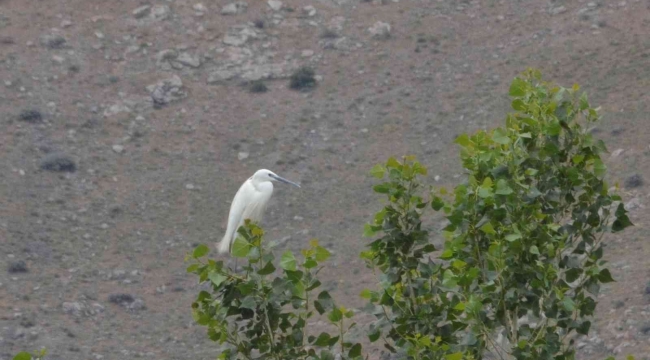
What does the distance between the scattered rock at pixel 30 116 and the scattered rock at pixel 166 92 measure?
133 inches

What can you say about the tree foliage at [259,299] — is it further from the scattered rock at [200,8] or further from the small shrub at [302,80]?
the scattered rock at [200,8]

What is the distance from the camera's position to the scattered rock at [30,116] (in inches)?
1435

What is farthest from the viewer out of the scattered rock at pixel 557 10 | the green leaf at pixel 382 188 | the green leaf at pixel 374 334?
the scattered rock at pixel 557 10

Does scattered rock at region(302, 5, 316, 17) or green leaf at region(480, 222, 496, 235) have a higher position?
green leaf at region(480, 222, 496, 235)

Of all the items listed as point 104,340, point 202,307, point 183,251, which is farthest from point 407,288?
point 183,251

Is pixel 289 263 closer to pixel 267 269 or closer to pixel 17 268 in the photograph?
pixel 267 269

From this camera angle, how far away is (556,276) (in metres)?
8.61

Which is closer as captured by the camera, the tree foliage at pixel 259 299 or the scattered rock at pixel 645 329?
the tree foliage at pixel 259 299

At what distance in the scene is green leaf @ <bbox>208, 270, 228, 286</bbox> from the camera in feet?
25.5

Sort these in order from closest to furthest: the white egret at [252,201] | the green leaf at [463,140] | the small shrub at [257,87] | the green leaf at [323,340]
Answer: the green leaf at [323,340] < the green leaf at [463,140] < the white egret at [252,201] < the small shrub at [257,87]

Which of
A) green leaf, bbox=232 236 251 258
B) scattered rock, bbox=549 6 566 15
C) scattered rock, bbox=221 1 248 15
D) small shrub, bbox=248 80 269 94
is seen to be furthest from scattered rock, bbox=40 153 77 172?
green leaf, bbox=232 236 251 258

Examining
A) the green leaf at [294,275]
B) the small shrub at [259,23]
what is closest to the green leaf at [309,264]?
the green leaf at [294,275]

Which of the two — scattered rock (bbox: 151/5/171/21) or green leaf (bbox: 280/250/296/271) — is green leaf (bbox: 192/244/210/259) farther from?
scattered rock (bbox: 151/5/171/21)

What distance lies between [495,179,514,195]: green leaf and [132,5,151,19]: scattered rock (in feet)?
110
